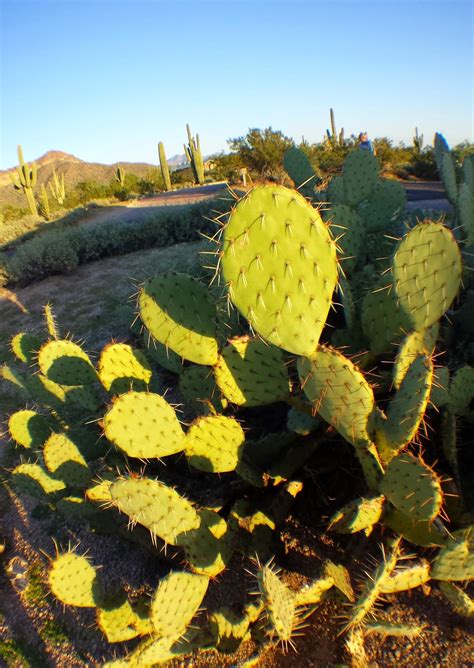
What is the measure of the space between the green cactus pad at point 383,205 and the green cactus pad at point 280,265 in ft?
6.12

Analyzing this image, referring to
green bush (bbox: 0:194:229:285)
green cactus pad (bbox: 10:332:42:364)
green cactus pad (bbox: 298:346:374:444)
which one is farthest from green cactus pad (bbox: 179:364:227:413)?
green bush (bbox: 0:194:229:285)

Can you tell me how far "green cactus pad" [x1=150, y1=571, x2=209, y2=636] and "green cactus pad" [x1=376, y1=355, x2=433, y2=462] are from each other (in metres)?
0.88

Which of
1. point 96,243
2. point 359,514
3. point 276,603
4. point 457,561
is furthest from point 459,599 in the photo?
point 96,243

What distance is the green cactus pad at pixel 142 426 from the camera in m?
1.68

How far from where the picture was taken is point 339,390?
5.04 feet

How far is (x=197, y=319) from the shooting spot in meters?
1.97

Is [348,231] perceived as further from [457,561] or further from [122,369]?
[457,561]

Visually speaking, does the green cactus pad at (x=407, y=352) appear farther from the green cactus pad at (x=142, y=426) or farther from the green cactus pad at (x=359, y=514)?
the green cactus pad at (x=142, y=426)

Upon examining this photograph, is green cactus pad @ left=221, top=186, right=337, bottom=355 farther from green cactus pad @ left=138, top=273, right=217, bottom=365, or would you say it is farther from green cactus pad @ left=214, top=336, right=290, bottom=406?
green cactus pad @ left=138, top=273, right=217, bottom=365

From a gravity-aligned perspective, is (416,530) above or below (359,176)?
below

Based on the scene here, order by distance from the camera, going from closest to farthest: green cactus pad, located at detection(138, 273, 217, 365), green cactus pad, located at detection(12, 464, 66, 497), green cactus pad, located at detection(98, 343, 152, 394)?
green cactus pad, located at detection(138, 273, 217, 365), green cactus pad, located at detection(98, 343, 152, 394), green cactus pad, located at detection(12, 464, 66, 497)

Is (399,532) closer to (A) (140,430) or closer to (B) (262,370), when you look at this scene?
(B) (262,370)

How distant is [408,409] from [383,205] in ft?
6.53

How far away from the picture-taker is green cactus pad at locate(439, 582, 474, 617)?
1.54 metres
